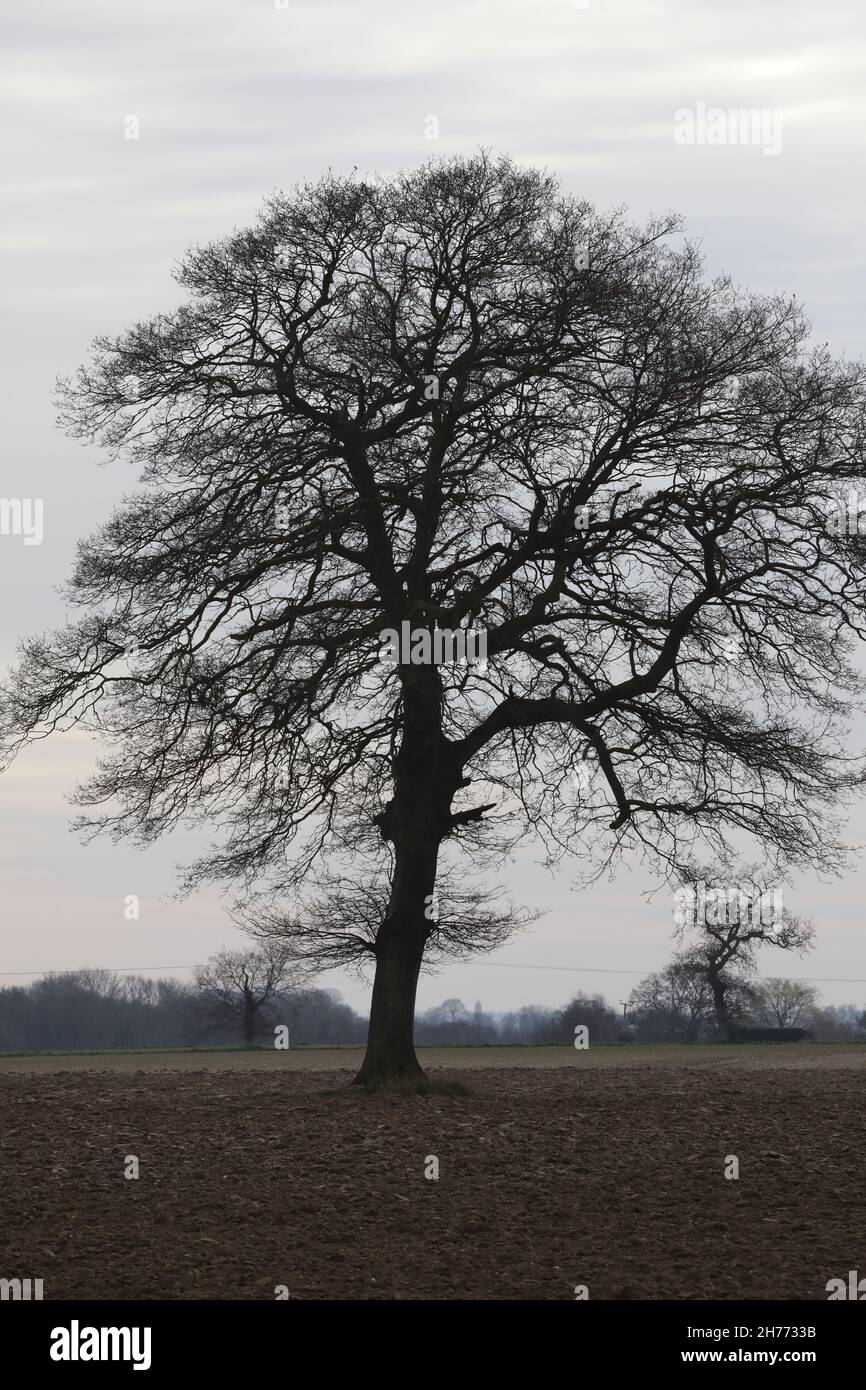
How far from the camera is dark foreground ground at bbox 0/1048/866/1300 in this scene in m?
11.5

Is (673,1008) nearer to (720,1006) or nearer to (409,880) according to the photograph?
(720,1006)

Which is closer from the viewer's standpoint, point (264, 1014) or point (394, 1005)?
point (394, 1005)

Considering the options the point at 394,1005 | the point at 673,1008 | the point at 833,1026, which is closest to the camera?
the point at 394,1005

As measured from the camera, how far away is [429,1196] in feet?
45.2

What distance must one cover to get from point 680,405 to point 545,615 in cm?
350

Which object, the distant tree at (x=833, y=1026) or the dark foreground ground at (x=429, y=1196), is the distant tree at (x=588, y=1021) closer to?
the distant tree at (x=833, y=1026)

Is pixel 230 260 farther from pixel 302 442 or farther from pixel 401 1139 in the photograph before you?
pixel 401 1139

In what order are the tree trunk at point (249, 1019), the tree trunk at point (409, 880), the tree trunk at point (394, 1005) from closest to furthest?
the tree trunk at point (394, 1005) → the tree trunk at point (409, 880) → the tree trunk at point (249, 1019)

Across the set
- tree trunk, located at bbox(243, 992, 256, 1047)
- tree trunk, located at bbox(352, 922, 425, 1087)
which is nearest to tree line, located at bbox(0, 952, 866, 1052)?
tree trunk, located at bbox(243, 992, 256, 1047)

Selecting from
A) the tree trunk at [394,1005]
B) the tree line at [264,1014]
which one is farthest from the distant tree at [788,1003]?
the tree trunk at [394,1005]

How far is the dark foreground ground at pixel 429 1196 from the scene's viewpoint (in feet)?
37.7

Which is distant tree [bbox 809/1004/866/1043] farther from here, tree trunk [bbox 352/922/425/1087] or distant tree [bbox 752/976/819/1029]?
tree trunk [bbox 352/922/425/1087]

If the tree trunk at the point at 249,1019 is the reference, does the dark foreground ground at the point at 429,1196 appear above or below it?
above

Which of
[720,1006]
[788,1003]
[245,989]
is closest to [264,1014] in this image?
[245,989]
